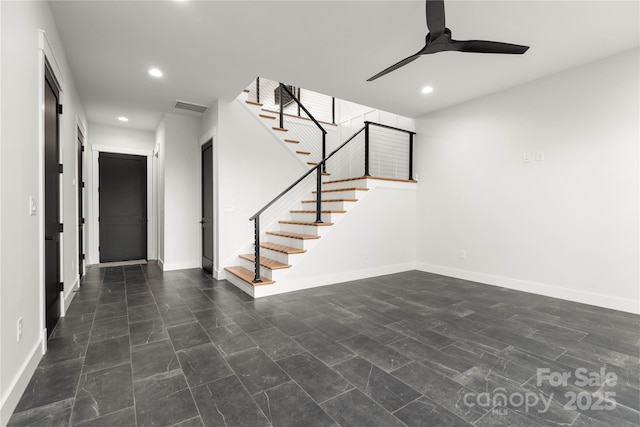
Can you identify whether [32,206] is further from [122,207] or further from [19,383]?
[122,207]

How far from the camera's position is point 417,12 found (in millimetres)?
2561

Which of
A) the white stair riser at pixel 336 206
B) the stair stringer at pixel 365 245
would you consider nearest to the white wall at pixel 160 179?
the stair stringer at pixel 365 245

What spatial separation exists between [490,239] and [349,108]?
398 centimetres

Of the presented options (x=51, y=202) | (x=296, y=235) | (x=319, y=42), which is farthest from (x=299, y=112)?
(x=51, y=202)

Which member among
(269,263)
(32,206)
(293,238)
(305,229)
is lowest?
(269,263)

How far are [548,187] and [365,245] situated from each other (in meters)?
2.49

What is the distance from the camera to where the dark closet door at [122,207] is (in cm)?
606

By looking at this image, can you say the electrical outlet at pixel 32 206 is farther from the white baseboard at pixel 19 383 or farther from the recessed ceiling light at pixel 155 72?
the recessed ceiling light at pixel 155 72

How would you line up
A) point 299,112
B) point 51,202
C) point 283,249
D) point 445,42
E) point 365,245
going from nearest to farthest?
point 445,42 → point 51,202 → point 283,249 → point 365,245 → point 299,112

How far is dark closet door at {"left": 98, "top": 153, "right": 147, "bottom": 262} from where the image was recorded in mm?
6062

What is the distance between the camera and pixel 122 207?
6219 mm

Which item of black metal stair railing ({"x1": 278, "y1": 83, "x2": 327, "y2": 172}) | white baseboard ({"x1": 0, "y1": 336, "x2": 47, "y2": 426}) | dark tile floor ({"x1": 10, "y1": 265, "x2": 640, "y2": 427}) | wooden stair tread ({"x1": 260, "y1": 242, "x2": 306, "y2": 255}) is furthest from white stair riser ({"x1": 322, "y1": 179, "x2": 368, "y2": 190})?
white baseboard ({"x1": 0, "y1": 336, "x2": 47, "y2": 426})

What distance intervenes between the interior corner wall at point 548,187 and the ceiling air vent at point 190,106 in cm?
389

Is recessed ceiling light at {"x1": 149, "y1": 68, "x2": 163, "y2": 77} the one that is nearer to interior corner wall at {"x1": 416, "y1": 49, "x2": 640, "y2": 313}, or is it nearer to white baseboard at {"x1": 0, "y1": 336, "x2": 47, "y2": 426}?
white baseboard at {"x1": 0, "y1": 336, "x2": 47, "y2": 426}
